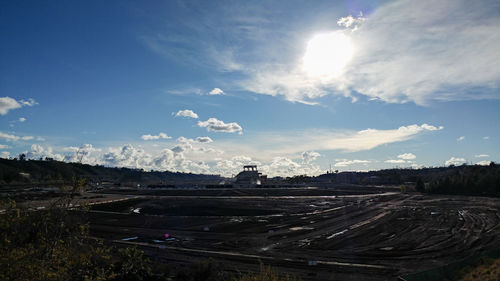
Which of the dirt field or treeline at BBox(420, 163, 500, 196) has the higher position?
treeline at BBox(420, 163, 500, 196)

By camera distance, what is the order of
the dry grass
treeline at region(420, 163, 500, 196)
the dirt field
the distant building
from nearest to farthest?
1. the dry grass
2. the dirt field
3. treeline at region(420, 163, 500, 196)
4. the distant building

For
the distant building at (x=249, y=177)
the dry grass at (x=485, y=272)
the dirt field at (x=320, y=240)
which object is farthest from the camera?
the distant building at (x=249, y=177)

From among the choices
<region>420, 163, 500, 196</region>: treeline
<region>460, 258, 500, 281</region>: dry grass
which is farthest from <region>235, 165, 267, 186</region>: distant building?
<region>460, 258, 500, 281</region>: dry grass

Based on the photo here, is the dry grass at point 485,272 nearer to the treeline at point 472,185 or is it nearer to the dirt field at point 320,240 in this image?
the dirt field at point 320,240

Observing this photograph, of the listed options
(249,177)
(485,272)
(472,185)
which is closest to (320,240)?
(485,272)

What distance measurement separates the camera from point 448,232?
3641cm

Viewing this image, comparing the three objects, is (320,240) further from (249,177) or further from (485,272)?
(249,177)

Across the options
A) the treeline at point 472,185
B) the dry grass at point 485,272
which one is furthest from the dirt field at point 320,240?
the treeline at point 472,185

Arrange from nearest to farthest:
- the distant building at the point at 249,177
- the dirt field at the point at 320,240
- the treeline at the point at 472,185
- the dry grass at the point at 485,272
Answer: the dry grass at the point at 485,272, the dirt field at the point at 320,240, the treeline at the point at 472,185, the distant building at the point at 249,177

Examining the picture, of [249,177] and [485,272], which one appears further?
[249,177]

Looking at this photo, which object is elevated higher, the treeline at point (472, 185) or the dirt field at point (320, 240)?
the treeline at point (472, 185)

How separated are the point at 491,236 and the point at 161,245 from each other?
1393 inches

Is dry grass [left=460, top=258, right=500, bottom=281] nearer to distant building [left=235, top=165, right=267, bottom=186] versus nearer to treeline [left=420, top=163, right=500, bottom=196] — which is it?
treeline [left=420, top=163, right=500, bottom=196]

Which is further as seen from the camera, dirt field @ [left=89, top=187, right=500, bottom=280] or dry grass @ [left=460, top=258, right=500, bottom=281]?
dirt field @ [left=89, top=187, right=500, bottom=280]
